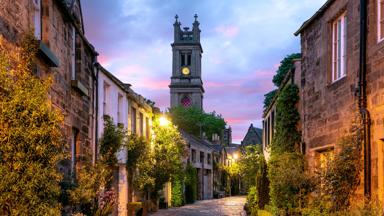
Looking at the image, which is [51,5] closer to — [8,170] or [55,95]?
[55,95]

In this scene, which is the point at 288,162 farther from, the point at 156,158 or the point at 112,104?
the point at 156,158

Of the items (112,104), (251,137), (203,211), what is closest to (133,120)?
(112,104)

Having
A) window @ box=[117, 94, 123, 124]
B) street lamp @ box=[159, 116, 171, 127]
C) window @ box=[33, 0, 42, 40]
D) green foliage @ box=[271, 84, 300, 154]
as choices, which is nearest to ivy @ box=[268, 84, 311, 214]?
green foliage @ box=[271, 84, 300, 154]

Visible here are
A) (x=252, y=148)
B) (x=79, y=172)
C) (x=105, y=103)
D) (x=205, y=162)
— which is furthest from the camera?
(x=205, y=162)

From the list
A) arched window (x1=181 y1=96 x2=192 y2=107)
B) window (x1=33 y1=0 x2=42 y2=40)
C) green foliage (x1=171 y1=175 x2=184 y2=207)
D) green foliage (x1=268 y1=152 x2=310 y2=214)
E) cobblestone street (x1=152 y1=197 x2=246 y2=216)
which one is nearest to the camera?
window (x1=33 y1=0 x2=42 y2=40)

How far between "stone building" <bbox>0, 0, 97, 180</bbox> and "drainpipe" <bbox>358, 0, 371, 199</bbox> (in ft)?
18.7

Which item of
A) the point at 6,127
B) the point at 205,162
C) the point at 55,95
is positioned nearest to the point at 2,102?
the point at 6,127

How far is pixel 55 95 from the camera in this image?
11.3 m

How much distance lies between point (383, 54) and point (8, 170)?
6.55m

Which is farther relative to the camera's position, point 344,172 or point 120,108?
point 120,108

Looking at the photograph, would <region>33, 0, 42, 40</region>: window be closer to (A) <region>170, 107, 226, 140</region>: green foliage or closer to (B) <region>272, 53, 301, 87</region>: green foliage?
(B) <region>272, 53, 301, 87</region>: green foliage

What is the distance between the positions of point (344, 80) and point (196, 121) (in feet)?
237

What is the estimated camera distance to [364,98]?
11016 mm

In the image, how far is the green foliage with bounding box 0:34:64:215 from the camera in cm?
714
